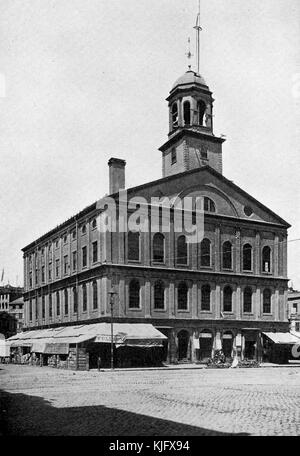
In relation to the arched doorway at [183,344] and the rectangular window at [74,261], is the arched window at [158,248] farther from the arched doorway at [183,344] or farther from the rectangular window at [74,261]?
the rectangular window at [74,261]

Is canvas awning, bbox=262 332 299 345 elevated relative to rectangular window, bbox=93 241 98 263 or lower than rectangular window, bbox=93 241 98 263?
lower

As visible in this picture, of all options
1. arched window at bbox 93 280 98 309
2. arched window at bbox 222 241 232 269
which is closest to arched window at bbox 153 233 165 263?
arched window at bbox 93 280 98 309

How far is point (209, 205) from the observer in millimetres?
44031

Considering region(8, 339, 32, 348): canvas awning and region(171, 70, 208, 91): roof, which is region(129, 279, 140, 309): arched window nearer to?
region(8, 339, 32, 348): canvas awning

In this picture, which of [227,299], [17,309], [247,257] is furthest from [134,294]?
[17,309]

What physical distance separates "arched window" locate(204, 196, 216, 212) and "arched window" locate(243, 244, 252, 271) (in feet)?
14.6

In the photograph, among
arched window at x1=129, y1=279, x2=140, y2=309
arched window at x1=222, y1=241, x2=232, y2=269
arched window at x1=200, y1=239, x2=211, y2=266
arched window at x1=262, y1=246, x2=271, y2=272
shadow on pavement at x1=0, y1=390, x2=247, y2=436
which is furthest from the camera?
arched window at x1=262, y1=246, x2=271, y2=272

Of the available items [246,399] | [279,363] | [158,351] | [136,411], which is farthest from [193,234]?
[136,411]

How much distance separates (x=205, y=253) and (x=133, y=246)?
6.60 m

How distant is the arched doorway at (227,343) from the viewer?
43.1 metres

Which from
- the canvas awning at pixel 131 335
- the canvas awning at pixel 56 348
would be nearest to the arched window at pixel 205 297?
the canvas awning at pixel 131 335

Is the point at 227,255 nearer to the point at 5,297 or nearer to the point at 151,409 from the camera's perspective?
the point at 151,409

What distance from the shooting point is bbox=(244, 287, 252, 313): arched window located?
4494cm
